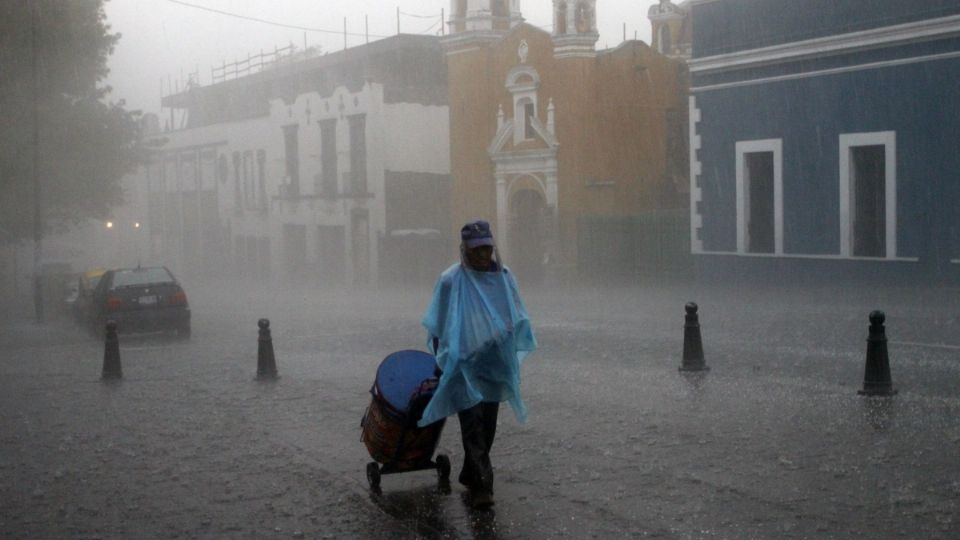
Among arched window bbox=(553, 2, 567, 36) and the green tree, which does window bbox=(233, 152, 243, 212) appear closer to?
the green tree

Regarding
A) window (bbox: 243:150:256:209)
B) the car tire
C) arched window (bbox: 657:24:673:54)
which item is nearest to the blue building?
the car tire

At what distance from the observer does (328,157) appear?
49500mm

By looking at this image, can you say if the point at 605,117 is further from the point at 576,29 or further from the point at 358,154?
the point at 358,154

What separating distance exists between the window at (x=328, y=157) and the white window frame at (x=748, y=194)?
80.1ft

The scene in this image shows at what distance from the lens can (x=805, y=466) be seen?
7879mm

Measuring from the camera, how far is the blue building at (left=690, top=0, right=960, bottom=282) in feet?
73.9

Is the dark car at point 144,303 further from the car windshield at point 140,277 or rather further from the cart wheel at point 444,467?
the cart wheel at point 444,467

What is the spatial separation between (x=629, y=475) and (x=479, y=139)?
32326mm

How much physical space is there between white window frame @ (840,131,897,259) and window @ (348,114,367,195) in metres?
25.1

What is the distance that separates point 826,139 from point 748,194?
2784mm

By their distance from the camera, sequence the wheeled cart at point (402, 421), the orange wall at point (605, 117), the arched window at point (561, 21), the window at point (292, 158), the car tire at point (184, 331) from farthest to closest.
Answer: the window at point (292, 158) < the orange wall at point (605, 117) < the arched window at point (561, 21) < the car tire at point (184, 331) < the wheeled cart at point (402, 421)

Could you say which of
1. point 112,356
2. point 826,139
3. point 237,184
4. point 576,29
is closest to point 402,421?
point 112,356

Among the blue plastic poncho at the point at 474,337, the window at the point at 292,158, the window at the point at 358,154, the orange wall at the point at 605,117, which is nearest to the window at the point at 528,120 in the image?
the orange wall at the point at 605,117

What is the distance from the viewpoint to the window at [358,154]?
152 feet
